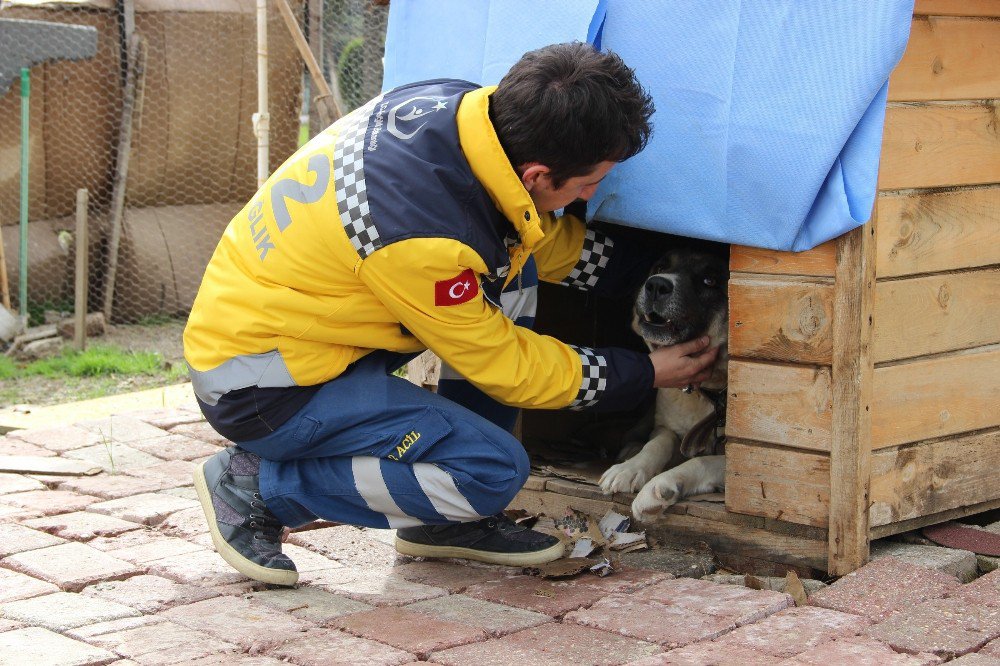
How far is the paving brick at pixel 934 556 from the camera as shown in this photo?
2.93m

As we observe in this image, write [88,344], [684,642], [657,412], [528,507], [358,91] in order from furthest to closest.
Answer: [358,91]
[88,344]
[657,412]
[528,507]
[684,642]

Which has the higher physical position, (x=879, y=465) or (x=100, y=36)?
(x=100, y=36)

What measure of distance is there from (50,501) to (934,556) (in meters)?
2.62

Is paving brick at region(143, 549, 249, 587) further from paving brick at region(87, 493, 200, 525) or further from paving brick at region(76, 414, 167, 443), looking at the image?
paving brick at region(76, 414, 167, 443)

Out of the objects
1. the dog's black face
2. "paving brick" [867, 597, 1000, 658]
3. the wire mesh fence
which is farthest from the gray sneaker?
the wire mesh fence

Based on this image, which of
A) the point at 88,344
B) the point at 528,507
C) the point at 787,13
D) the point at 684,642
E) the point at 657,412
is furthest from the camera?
the point at 88,344

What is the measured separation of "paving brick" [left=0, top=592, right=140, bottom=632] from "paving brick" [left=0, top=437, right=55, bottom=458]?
1.65 m

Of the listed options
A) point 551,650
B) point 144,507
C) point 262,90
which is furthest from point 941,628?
point 262,90

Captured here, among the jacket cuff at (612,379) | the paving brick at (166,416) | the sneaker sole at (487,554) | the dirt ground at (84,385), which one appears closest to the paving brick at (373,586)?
the sneaker sole at (487,554)

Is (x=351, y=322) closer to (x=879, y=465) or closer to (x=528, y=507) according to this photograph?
(x=528, y=507)

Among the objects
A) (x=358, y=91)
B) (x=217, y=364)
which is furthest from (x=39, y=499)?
(x=358, y=91)

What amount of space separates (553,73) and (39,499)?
2.24 meters

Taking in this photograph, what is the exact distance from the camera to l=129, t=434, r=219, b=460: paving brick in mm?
4273

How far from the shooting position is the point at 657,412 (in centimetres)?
385
